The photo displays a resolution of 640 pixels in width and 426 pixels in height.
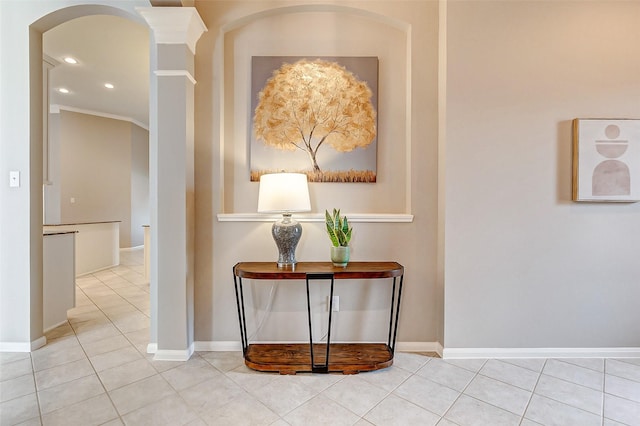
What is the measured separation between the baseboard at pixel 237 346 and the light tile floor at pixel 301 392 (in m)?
0.05

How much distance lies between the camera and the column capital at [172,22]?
195 centimetres

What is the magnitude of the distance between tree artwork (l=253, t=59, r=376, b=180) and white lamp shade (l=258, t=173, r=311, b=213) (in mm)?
453

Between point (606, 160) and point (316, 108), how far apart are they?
2.02 meters

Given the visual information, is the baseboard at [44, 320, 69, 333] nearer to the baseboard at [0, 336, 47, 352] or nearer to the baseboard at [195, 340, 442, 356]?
the baseboard at [0, 336, 47, 352]

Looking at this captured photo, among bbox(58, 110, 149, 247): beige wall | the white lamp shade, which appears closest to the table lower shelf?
the white lamp shade

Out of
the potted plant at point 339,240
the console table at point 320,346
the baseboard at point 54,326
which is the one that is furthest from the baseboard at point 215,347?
the baseboard at point 54,326

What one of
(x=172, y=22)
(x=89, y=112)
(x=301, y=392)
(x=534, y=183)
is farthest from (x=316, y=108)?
(x=89, y=112)

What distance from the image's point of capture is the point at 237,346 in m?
2.19

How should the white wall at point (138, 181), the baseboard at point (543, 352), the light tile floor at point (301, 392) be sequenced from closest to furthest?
the light tile floor at point (301, 392) → the baseboard at point (543, 352) → the white wall at point (138, 181)

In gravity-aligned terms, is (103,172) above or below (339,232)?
above

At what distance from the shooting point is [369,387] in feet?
5.71

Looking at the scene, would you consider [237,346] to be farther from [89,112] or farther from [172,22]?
[89,112]

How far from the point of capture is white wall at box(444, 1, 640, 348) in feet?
6.88

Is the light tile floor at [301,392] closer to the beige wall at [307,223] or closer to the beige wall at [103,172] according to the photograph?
Answer: the beige wall at [307,223]
